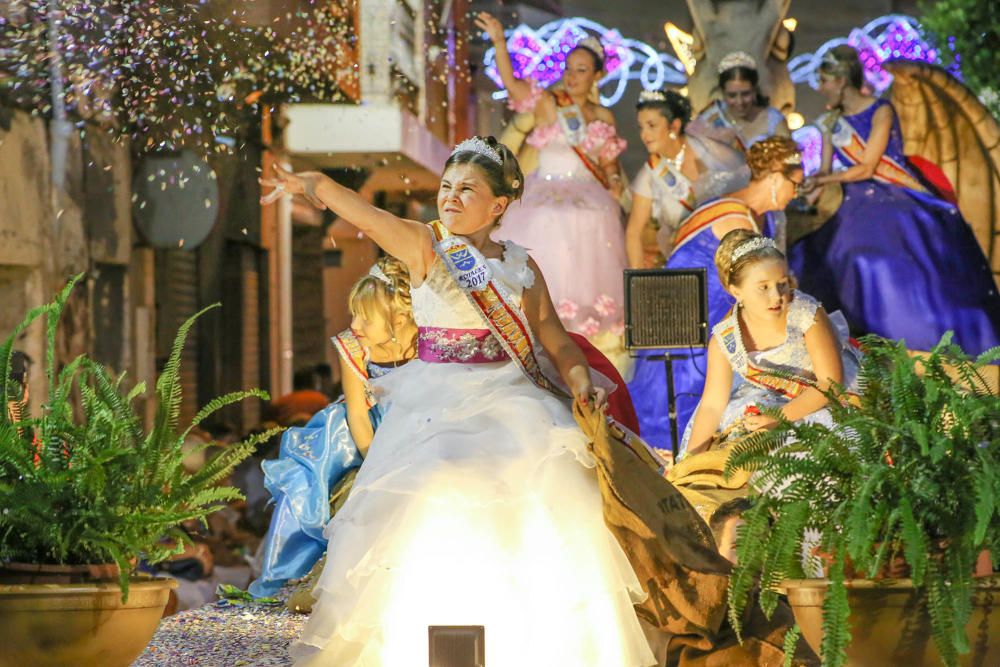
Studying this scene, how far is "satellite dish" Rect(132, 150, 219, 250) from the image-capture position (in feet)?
34.1

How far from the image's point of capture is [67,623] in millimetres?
3943

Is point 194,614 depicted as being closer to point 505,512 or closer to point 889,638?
point 505,512

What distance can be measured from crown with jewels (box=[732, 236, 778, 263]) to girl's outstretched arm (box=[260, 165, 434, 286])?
140 centimetres

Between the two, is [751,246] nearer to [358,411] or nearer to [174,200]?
[358,411]

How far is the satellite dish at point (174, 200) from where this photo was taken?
1040cm

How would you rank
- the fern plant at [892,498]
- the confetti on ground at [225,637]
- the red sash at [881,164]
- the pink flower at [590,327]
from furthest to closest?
the red sash at [881,164], the pink flower at [590,327], the confetti on ground at [225,637], the fern plant at [892,498]

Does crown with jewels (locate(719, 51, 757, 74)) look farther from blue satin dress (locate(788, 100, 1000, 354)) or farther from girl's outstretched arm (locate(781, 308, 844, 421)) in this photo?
girl's outstretched arm (locate(781, 308, 844, 421))

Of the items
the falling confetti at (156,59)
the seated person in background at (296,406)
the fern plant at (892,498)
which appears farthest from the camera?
the seated person in background at (296,406)

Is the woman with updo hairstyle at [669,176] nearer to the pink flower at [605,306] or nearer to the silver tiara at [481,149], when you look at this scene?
the pink flower at [605,306]

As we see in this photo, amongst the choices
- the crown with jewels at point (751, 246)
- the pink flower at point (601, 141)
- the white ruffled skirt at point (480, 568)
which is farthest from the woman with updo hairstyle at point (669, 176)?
the white ruffled skirt at point (480, 568)

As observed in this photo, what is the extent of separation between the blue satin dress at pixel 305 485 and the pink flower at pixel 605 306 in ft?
7.18

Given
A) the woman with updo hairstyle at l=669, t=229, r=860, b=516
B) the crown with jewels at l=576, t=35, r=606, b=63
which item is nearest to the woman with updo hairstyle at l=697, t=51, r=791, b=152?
the crown with jewels at l=576, t=35, r=606, b=63

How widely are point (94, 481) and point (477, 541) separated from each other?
1.03m

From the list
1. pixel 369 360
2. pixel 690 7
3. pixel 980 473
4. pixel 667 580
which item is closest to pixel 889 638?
pixel 980 473
